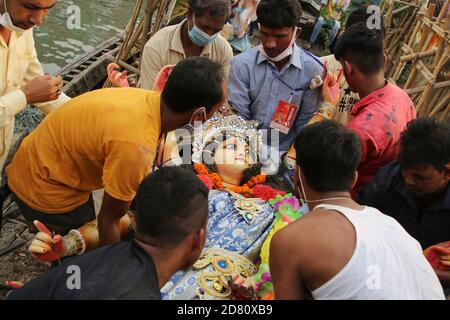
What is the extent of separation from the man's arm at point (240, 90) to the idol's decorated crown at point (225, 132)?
0.43ft

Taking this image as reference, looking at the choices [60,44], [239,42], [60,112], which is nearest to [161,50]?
[60,112]

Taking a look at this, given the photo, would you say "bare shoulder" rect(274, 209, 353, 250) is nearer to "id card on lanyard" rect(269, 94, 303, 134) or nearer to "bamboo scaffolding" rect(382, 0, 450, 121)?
"id card on lanyard" rect(269, 94, 303, 134)

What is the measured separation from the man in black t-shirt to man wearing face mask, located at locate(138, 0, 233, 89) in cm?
225

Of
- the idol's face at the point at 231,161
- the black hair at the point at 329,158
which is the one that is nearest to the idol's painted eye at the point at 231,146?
the idol's face at the point at 231,161

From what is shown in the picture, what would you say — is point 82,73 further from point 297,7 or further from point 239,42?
point 297,7

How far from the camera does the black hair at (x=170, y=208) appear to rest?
75.0 inches

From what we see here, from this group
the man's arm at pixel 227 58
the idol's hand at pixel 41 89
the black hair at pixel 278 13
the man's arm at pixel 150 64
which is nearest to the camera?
the idol's hand at pixel 41 89

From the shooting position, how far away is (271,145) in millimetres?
4121

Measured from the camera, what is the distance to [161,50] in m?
4.23

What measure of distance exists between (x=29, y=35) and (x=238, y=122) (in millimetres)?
1666

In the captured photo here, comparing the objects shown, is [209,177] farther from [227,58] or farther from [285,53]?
[227,58]

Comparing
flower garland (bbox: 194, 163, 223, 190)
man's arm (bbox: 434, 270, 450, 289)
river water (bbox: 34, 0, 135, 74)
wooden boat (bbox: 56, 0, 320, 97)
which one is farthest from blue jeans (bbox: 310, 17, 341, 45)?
man's arm (bbox: 434, 270, 450, 289)

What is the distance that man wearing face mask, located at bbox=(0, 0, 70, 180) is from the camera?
2.81 metres

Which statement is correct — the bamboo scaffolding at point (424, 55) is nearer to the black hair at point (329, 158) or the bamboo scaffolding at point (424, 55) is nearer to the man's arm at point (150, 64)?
the man's arm at point (150, 64)
